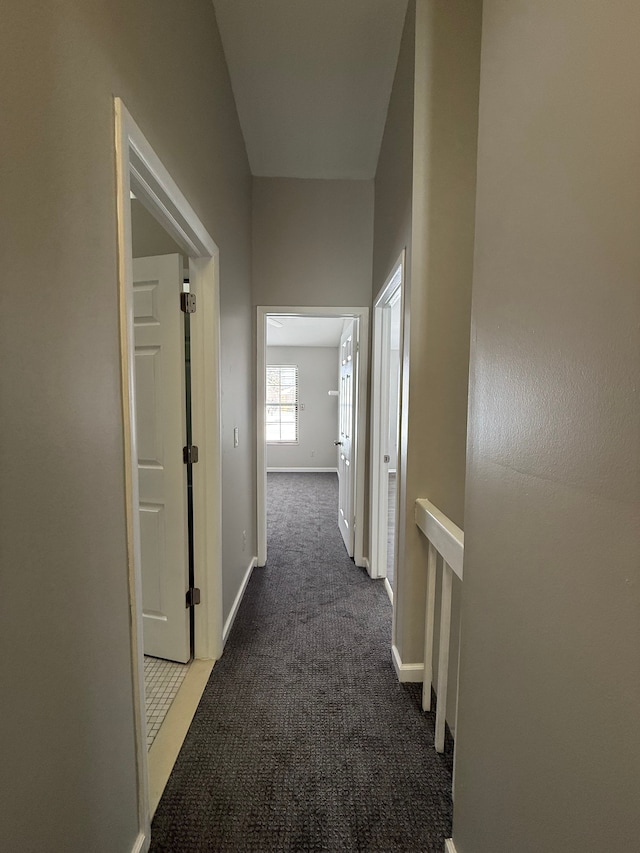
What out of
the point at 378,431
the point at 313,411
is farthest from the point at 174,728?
the point at 313,411

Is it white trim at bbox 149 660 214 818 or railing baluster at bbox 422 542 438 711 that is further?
railing baluster at bbox 422 542 438 711

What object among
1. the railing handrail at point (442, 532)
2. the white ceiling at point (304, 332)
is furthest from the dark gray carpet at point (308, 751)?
the white ceiling at point (304, 332)

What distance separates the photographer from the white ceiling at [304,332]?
5793 millimetres

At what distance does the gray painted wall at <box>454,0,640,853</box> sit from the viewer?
54 cm

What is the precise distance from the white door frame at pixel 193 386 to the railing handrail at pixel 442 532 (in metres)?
0.99

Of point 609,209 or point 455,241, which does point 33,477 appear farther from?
point 455,241

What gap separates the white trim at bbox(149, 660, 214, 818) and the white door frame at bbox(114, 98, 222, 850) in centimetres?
12

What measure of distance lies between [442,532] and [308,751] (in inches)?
38.8

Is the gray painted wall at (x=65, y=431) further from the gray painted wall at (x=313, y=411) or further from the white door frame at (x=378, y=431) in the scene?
the gray painted wall at (x=313, y=411)

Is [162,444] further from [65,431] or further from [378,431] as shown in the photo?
[378,431]

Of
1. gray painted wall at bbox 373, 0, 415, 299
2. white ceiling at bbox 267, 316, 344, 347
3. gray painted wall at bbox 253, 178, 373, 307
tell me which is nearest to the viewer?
gray painted wall at bbox 373, 0, 415, 299

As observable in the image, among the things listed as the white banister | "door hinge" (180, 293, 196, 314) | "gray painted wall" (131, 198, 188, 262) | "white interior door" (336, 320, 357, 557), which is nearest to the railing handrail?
the white banister

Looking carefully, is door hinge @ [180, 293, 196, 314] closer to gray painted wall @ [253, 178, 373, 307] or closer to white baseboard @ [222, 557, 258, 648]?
gray painted wall @ [253, 178, 373, 307]

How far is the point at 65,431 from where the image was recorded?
83cm
